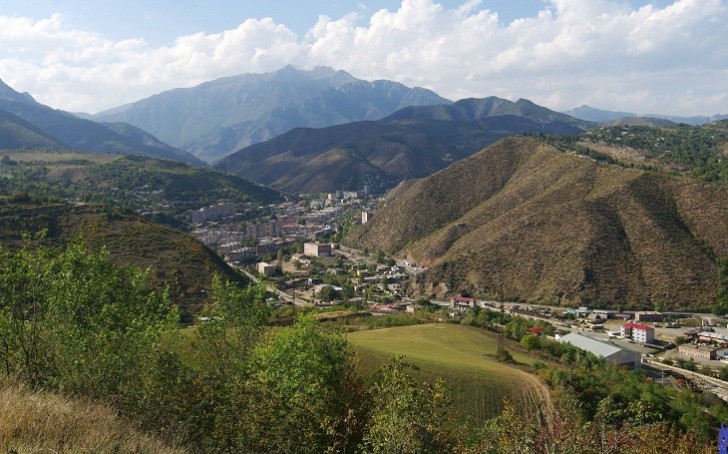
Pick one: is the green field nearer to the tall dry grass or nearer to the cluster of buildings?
the tall dry grass

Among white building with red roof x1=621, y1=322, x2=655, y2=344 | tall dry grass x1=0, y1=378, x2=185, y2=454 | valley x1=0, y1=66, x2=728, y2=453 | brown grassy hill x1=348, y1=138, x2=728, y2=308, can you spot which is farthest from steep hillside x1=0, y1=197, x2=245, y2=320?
white building with red roof x1=621, y1=322, x2=655, y2=344

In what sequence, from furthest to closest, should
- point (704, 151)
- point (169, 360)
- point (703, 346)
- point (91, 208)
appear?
point (704, 151)
point (91, 208)
point (703, 346)
point (169, 360)

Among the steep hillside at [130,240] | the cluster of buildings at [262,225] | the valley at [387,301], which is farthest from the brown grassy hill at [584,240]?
the steep hillside at [130,240]

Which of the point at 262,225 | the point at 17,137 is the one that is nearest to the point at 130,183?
the point at 262,225

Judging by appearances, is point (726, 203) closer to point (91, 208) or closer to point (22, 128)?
point (91, 208)

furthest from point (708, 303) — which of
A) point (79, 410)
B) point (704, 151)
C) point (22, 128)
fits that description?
point (22, 128)
